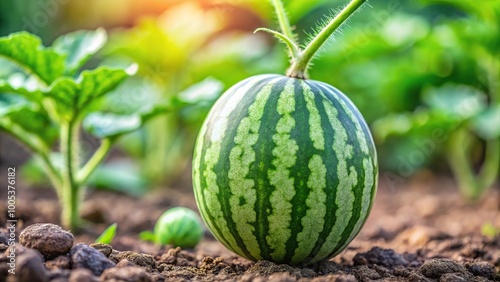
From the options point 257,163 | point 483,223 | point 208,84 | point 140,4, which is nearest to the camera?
point 257,163

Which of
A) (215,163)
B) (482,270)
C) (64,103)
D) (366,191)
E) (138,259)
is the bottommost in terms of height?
(482,270)

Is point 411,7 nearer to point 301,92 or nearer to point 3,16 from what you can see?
point 3,16

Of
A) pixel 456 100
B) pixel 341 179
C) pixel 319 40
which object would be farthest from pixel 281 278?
pixel 456 100

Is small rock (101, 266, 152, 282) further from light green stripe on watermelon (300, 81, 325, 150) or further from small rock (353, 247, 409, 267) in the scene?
small rock (353, 247, 409, 267)

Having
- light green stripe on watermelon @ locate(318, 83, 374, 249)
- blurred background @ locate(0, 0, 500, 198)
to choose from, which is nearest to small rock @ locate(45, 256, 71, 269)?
light green stripe on watermelon @ locate(318, 83, 374, 249)

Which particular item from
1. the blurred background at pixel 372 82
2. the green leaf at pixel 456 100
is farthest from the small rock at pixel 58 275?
the green leaf at pixel 456 100

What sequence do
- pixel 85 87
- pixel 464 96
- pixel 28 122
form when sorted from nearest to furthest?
1. pixel 85 87
2. pixel 28 122
3. pixel 464 96

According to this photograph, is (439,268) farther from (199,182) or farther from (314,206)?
(199,182)

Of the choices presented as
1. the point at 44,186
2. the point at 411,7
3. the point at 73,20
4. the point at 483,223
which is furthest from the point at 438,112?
the point at 73,20
